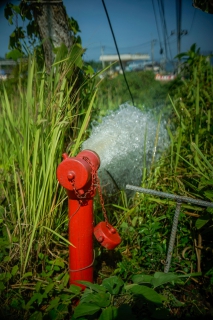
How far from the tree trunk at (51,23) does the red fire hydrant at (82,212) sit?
1169 millimetres

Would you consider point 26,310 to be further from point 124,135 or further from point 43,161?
point 124,135

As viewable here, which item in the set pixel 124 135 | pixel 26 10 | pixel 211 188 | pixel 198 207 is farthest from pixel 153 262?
pixel 26 10

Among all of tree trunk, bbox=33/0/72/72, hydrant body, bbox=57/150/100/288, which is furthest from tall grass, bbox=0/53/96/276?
tree trunk, bbox=33/0/72/72

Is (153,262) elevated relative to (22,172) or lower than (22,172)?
lower

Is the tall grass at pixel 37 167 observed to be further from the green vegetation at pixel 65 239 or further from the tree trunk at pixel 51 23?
the tree trunk at pixel 51 23

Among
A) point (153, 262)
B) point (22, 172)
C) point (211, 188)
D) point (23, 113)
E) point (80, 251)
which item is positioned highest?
point (23, 113)

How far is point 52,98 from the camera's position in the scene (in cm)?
163

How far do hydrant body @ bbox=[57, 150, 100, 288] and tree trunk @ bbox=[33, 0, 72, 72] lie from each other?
3.83 feet

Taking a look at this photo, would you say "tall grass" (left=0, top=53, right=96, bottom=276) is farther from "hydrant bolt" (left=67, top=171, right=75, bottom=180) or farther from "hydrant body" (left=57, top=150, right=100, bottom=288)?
"hydrant bolt" (left=67, top=171, right=75, bottom=180)

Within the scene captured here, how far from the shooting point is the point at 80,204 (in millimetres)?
1377

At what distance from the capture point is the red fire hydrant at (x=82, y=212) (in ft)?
4.21

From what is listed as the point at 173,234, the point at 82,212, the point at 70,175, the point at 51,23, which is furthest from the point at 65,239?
the point at 51,23

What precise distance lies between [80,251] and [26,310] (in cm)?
39

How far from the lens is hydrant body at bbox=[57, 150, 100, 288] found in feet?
4.20
